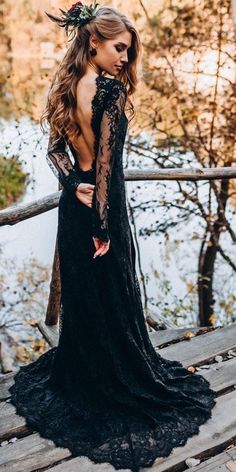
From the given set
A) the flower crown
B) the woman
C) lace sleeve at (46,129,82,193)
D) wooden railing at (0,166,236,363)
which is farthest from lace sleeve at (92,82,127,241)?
wooden railing at (0,166,236,363)

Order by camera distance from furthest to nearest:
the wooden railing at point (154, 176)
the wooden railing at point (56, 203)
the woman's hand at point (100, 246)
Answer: the wooden railing at point (154, 176) → the wooden railing at point (56, 203) → the woman's hand at point (100, 246)

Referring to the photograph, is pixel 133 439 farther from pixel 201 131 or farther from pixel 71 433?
pixel 201 131

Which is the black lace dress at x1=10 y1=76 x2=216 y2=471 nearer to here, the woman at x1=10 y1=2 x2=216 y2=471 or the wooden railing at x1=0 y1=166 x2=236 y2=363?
the woman at x1=10 y1=2 x2=216 y2=471

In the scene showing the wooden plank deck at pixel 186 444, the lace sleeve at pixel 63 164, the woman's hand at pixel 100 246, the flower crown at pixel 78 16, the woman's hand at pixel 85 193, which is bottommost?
the wooden plank deck at pixel 186 444

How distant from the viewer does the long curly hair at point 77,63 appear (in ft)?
6.89

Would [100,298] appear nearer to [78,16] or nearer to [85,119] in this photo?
[85,119]

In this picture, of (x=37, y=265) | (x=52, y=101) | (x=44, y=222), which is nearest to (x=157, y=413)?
(x=52, y=101)

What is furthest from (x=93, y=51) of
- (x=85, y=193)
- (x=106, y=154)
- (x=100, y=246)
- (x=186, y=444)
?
(x=186, y=444)

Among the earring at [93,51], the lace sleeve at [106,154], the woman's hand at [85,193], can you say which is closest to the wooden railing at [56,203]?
the woman's hand at [85,193]

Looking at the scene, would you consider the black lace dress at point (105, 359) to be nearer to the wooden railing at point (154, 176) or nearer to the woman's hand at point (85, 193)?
the woman's hand at point (85, 193)

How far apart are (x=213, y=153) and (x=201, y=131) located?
39 centimetres

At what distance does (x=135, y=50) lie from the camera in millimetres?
2238

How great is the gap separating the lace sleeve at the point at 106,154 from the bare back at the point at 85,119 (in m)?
0.09

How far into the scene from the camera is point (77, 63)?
2.17 meters
